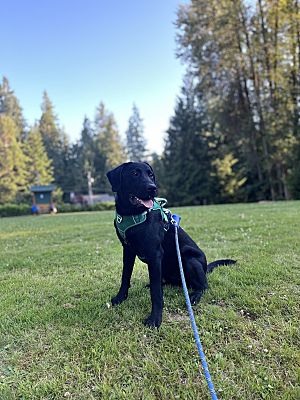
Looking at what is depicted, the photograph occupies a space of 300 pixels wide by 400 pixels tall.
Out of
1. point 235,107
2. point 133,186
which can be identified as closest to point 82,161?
point 235,107

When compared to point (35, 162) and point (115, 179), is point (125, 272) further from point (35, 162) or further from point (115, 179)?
point (35, 162)

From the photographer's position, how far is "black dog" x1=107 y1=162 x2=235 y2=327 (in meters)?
2.69

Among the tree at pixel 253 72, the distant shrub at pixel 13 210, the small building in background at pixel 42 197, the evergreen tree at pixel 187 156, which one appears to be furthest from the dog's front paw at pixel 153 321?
the distant shrub at pixel 13 210

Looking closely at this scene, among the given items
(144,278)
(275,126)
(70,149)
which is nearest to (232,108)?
(275,126)

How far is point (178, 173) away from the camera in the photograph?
29234mm

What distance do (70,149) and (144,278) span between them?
5906 cm

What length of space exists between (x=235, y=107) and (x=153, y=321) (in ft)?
85.0

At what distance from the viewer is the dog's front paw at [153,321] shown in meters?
2.55

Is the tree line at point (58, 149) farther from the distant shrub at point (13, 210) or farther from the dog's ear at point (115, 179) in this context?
the dog's ear at point (115, 179)

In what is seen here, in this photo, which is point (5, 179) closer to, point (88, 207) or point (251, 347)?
point (88, 207)

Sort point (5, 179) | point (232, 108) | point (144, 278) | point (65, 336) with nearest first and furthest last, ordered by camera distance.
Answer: point (65, 336) < point (144, 278) < point (232, 108) < point (5, 179)

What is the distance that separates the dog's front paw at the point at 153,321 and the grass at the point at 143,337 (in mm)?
54

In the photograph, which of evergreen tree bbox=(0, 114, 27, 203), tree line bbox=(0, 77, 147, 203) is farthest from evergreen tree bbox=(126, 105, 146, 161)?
evergreen tree bbox=(0, 114, 27, 203)

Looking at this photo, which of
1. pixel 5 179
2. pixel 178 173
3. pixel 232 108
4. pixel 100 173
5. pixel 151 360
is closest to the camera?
pixel 151 360
